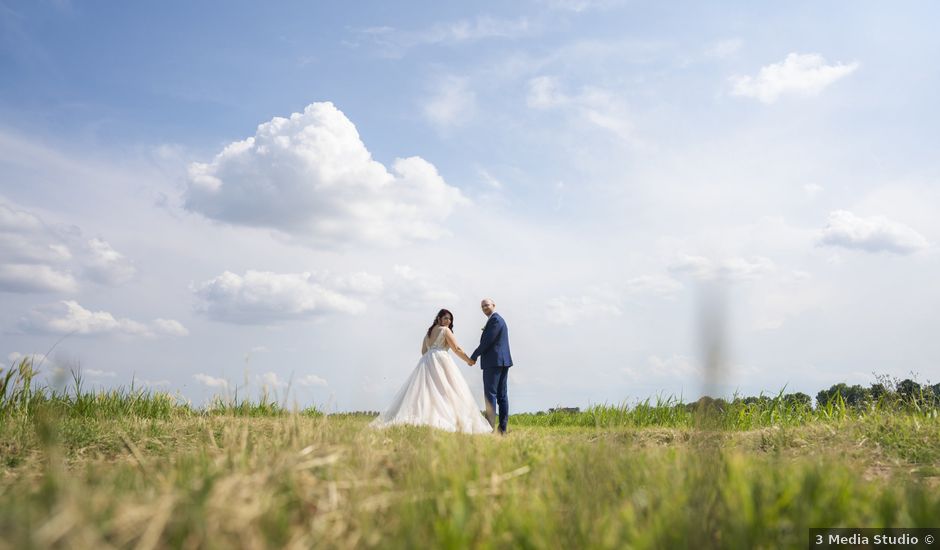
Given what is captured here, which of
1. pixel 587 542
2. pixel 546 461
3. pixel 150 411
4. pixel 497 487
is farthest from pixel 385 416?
pixel 587 542

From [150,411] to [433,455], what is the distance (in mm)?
11773

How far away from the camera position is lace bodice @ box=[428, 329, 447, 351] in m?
13.9

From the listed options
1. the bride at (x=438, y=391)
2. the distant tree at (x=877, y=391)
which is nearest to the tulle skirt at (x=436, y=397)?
the bride at (x=438, y=391)

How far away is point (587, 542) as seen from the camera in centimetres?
335

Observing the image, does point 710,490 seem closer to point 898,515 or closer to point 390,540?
point 898,515

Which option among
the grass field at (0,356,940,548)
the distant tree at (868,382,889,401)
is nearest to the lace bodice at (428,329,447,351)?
the grass field at (0,356,940,548)

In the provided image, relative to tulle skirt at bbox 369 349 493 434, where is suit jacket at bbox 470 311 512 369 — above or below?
above

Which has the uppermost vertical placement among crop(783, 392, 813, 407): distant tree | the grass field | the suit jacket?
the suit jacket

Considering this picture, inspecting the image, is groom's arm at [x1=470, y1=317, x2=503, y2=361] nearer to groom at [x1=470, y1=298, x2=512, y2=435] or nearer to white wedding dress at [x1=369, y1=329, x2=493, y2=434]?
groom at [x1=470, y1=298, x2=512, y2=435]

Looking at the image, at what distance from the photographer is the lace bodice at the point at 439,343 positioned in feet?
45.7

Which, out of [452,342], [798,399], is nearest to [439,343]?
[452,342]

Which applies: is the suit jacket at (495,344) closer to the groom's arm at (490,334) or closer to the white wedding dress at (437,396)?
the groom's arm at (490,334)

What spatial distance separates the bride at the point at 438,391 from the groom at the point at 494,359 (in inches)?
14.5

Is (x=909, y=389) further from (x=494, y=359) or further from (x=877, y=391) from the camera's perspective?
(x=494, y=359)
